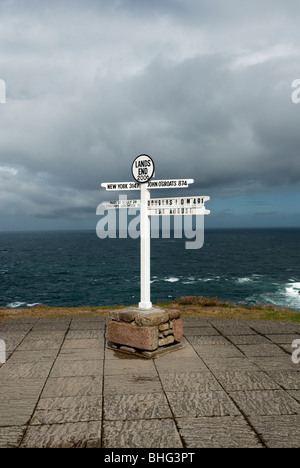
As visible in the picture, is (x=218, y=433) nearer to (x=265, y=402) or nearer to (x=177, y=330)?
(x=265, y=402)

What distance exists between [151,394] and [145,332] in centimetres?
175

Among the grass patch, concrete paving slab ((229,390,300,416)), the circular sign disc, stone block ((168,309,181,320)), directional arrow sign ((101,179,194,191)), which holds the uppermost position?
the circular sign disc

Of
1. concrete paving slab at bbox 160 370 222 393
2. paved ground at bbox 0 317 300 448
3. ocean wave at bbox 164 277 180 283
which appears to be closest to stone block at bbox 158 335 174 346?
paved ground at bbox 0 317 300 448

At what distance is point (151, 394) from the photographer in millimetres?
5578

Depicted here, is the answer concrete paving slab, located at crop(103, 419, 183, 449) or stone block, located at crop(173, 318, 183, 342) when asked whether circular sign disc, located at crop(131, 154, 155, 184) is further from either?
concrete paving slab, located at crop(103, 419, 183, 449)

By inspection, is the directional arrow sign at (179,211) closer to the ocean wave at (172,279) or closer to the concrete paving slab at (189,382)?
the concrete paving slab at (189,382)

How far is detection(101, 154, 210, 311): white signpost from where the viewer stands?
7.56 m

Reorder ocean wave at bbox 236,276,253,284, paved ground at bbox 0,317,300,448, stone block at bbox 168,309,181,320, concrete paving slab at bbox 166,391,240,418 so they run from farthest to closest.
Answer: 1. ocean wave at bbox 236,276,253,284
2. stone block at bbox 168,309,181,320
3. concrete paving slab at bbox 166,391,240,418
4. paved ground at bbox 0,317,300,448

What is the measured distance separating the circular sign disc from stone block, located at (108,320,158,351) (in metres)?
3.04

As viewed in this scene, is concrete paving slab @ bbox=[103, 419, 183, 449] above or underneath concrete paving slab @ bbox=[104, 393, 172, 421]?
above

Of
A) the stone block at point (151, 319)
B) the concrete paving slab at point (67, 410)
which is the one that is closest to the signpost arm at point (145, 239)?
the stone block at point (151, 319)

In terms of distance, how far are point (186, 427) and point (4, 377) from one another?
338cm

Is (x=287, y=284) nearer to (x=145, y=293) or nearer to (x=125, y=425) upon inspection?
(x=145, y=293)

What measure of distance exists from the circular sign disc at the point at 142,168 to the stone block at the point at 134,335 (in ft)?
9.98
